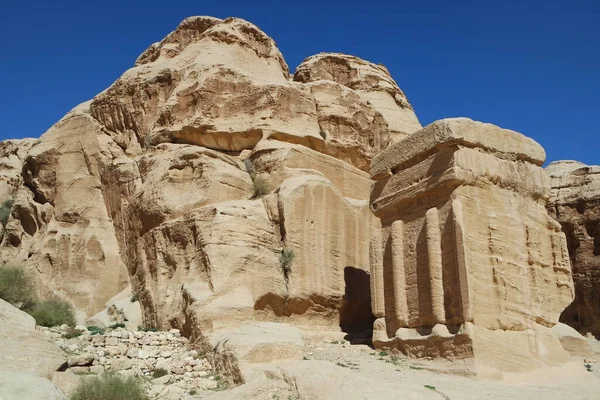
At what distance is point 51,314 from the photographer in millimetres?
15812

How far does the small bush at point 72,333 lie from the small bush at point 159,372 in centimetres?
260

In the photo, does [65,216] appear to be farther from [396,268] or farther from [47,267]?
[396,268]

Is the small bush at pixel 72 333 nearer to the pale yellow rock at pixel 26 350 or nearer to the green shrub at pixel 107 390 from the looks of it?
the pale yellow rock at pixel 26 350

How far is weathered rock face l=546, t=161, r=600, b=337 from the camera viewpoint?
23.4 meters

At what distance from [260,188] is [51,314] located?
6426mm

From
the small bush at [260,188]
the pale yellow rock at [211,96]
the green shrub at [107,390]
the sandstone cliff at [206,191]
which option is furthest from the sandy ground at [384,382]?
the pale yellow rock at [211,96]

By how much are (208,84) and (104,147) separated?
499 cm

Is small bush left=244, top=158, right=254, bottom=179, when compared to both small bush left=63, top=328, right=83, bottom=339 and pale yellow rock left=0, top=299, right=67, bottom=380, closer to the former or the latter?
small bush left=63, top=328, right=83, bottom=339

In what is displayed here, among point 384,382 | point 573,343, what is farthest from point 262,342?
point 573,343

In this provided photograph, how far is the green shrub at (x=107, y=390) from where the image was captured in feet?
32.9

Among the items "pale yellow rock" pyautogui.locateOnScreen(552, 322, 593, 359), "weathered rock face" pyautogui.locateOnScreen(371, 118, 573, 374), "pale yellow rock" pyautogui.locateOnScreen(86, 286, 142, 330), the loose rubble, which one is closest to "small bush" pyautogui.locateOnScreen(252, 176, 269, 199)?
"weathered rock face" pyautogui.locateOnScreen(371, 118, 573, 374)

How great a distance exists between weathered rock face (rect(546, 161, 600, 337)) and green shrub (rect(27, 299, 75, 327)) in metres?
17.0

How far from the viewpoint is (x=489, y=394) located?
37.6 ft

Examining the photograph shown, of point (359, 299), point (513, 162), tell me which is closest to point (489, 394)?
point (513, 162)
